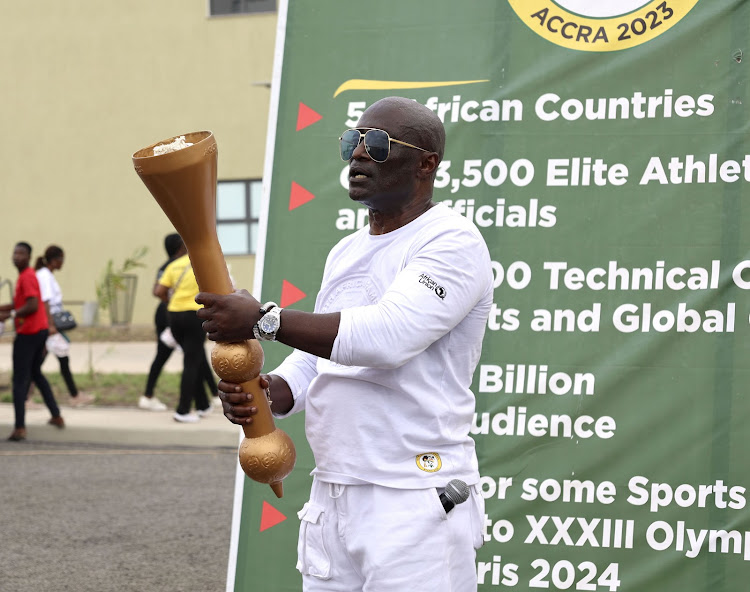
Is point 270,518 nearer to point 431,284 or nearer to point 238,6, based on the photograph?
point 431,284

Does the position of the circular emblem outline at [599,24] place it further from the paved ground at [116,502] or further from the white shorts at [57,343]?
the white shorts at [57,343]

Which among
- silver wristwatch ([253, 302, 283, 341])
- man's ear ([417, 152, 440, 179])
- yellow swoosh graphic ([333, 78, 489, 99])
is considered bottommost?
silver wristwatch ([253, 302, 283, 341])

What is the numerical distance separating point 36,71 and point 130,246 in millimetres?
4030

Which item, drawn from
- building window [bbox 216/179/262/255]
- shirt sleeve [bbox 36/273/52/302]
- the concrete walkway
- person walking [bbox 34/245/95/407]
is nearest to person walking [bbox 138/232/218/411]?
the concrete walkway

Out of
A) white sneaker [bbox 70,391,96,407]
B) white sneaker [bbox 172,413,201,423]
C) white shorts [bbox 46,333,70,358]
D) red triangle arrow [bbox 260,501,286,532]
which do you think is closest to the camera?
red triangle arrow [bbox 260,501,286,532]

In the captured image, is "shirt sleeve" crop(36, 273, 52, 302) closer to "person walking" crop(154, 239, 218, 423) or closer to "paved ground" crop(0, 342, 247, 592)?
"paved ground" crop(0, 342, 247, 592)

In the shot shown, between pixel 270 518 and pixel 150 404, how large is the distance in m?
7.26

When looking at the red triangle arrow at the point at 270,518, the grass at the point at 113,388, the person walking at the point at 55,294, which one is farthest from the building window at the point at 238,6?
the red triangle arrow at the point at 270,518

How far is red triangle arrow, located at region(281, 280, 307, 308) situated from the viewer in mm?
4500

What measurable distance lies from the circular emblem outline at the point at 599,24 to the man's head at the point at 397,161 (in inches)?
68.4

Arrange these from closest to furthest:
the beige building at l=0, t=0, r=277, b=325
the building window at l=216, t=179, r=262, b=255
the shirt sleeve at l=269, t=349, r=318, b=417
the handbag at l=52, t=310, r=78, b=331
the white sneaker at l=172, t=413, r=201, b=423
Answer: the shirt sleeve at l=269, t=349, r=318, b=417 → the white sneaker at l=172, t=413, r=201, b=423 → the handbag at l=52, t=310, r=78, b=331 → the beige building at l=0, t=0, r=277, b=325 → the building window at l=216, t=179, r=262, b=255

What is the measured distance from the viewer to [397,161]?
107 inches

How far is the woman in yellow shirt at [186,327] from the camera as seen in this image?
9906 mm

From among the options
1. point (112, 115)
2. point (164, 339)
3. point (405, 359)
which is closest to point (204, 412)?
point (164, 339)
